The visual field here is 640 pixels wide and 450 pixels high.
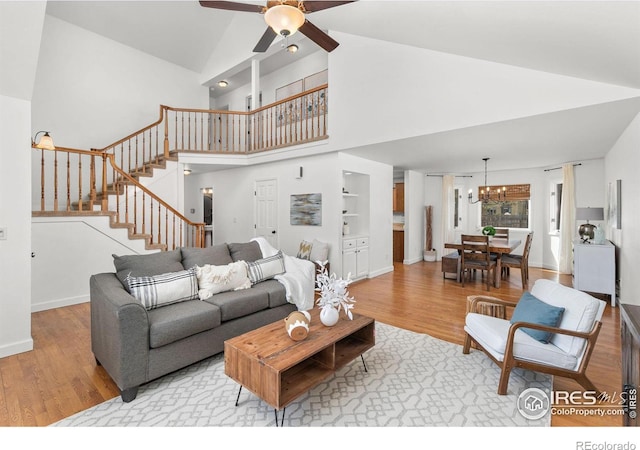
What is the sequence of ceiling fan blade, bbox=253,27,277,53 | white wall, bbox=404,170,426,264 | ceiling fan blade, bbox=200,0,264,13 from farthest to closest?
white wall, bbox=404,170,426,264 → ceiling fan blade, bbox=253,27,277,53 → ceiling fan blade, bbox=200,0,264,13

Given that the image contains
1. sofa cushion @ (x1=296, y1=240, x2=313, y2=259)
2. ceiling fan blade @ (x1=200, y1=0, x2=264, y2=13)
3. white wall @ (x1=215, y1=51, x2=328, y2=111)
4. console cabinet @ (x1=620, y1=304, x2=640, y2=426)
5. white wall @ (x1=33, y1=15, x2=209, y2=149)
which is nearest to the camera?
console cabinet @ (x1=620, y1=304, x2=640, y2=426)

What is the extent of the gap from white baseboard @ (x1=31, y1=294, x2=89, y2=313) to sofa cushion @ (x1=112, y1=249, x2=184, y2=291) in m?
2.21

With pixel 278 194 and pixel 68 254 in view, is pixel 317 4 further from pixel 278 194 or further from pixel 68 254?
pixel 68 254

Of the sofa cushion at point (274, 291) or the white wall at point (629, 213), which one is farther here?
the white wall at point (629, 213)

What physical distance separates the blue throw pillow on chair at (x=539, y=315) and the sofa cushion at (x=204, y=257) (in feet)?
9.60

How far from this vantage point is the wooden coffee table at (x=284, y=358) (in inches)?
68.4

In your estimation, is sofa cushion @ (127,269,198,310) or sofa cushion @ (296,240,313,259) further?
sofa cushion @ (296,240,313,259)

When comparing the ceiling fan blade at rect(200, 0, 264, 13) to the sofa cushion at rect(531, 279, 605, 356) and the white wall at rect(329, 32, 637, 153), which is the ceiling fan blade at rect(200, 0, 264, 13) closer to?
the white wall at rect(329, 32, 637, 153)

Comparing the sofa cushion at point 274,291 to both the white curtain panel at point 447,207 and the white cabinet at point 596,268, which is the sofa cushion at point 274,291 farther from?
the white curtain panel at point 447,207

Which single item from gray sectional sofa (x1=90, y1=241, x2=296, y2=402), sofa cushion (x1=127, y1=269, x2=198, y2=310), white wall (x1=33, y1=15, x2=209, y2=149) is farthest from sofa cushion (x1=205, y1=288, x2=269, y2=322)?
white wall (x1=33, y1=15, x2=209, y2=149)

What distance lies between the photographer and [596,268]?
4.39 meters

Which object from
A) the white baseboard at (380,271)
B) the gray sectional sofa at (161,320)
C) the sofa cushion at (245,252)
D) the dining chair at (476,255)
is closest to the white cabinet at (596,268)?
the dining chair at (476,255)

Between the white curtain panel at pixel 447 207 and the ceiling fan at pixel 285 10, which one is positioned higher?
the ceiling fan at pixel 285 10

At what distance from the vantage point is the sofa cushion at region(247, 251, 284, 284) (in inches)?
133
